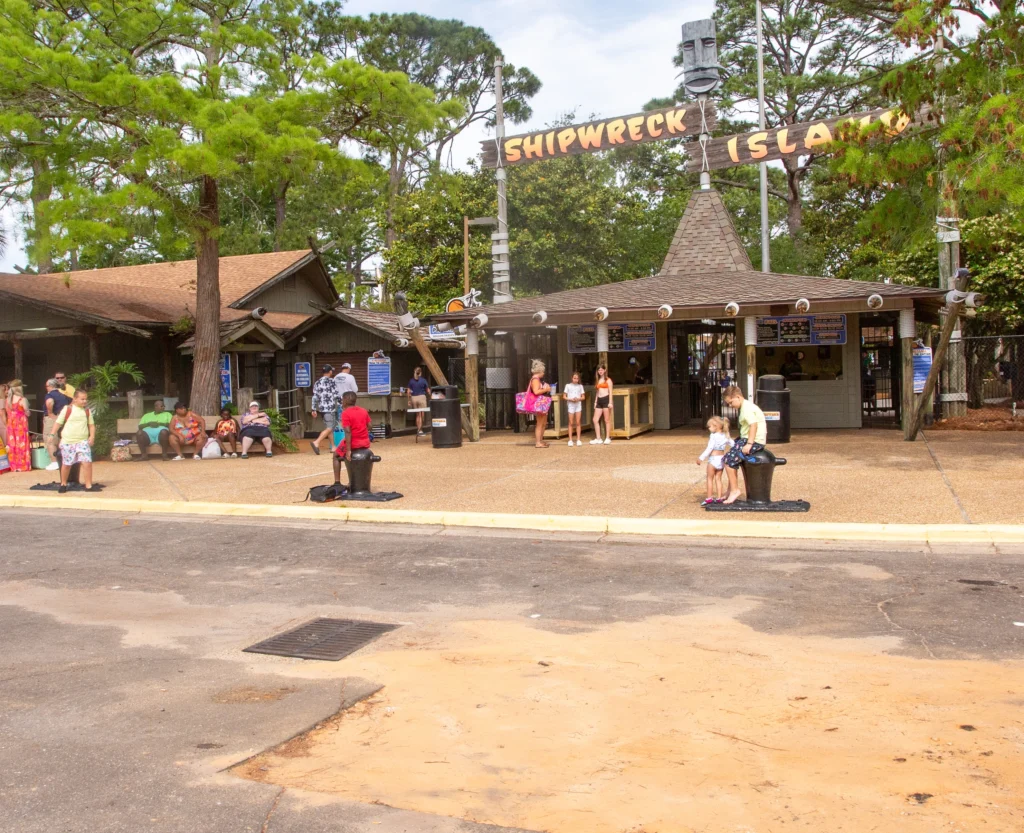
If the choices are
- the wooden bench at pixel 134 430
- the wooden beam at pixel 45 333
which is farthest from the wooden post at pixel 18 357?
the wooden bench at pixel 134 430

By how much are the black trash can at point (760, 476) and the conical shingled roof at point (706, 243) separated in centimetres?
1187

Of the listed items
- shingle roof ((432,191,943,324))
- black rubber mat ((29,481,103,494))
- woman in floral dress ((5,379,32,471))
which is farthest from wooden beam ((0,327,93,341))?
shingle roof ((432,191,943,324))

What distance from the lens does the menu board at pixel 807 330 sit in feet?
63.8

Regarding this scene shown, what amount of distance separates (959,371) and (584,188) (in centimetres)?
1526

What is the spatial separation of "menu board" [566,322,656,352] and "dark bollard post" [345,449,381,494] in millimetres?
8467

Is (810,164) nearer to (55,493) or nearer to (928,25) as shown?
(928,25)

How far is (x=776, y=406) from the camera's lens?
16984 millimetres

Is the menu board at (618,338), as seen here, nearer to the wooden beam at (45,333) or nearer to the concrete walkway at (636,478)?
the concrete walkway at (636,478)

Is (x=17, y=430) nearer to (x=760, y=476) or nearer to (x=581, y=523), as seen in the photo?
(x=581, y=523)

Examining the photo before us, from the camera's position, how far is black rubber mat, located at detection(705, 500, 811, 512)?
421 inches

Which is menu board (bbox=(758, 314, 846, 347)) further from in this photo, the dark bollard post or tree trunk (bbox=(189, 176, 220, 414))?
tree trunk (bbox=(189, 176, 220, 414))

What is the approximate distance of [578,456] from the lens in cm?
1652

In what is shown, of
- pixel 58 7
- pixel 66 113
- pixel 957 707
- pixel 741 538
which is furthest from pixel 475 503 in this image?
pixel 58 7

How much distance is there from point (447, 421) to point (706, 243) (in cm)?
796
